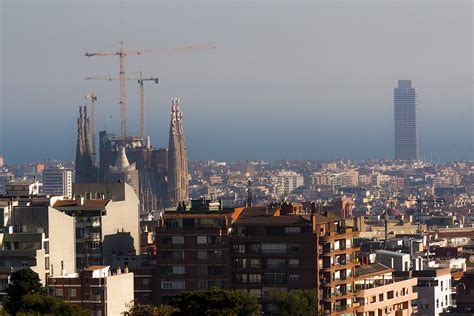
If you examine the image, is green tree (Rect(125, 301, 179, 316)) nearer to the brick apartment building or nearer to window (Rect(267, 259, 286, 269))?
the brick apartment building

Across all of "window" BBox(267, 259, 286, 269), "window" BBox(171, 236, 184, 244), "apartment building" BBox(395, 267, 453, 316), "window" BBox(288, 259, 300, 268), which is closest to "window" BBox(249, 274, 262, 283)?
"window" BBox(267, 259, 286, 269)

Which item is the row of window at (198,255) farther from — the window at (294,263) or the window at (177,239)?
the window at (294,263)

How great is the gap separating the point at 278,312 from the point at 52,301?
29.7ft

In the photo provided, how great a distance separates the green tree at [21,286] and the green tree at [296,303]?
A: 6.58m

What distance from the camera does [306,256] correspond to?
63.4m

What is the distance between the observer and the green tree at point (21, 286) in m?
55.3

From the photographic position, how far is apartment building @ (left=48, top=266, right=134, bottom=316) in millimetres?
59469

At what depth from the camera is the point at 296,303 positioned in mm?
59938

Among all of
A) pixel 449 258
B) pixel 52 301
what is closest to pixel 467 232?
pixel 449 258

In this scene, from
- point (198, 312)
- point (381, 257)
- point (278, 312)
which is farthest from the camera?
point (381, 257)

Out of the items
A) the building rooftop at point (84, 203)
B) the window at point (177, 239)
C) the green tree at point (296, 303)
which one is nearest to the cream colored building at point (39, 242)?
the building rooftop at point (84, 203)

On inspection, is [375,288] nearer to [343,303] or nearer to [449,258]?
[343,303]

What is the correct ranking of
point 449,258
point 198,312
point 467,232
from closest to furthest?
point 198,312 < point 449,258 < point 467,232

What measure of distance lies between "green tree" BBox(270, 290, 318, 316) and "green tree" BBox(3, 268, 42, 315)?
21.6ft
